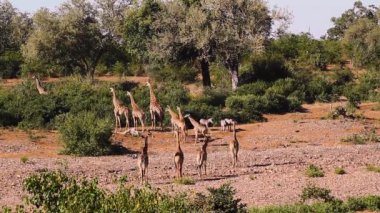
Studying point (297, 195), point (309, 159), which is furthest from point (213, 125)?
point (297, 195)

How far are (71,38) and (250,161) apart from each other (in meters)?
24.5

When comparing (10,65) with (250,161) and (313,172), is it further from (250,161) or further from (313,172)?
(313,172)

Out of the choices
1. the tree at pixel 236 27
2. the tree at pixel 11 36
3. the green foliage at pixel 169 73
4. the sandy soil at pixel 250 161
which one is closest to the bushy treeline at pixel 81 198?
the sandy soil at pixel 250 161

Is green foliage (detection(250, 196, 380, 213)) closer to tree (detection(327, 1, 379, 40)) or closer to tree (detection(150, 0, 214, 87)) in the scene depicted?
tree (detection(150, 0, 214, 87))

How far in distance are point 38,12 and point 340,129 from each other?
24440 millimetres

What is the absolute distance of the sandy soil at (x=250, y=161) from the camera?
1938 centimetres

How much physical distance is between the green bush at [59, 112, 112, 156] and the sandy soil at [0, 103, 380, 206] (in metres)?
0.56

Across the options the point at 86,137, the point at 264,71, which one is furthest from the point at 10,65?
the point at 86,137

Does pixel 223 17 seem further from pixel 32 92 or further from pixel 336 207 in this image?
pixel 336 207

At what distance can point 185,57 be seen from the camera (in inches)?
1715

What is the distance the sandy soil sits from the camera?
19.4 metres

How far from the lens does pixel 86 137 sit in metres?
24.8

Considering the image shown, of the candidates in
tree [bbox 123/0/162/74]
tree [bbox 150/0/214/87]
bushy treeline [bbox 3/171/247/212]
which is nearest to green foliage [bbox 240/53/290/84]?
tree [bbox 150/0/214/87]

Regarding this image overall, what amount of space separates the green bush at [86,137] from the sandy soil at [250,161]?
556 millimetres
